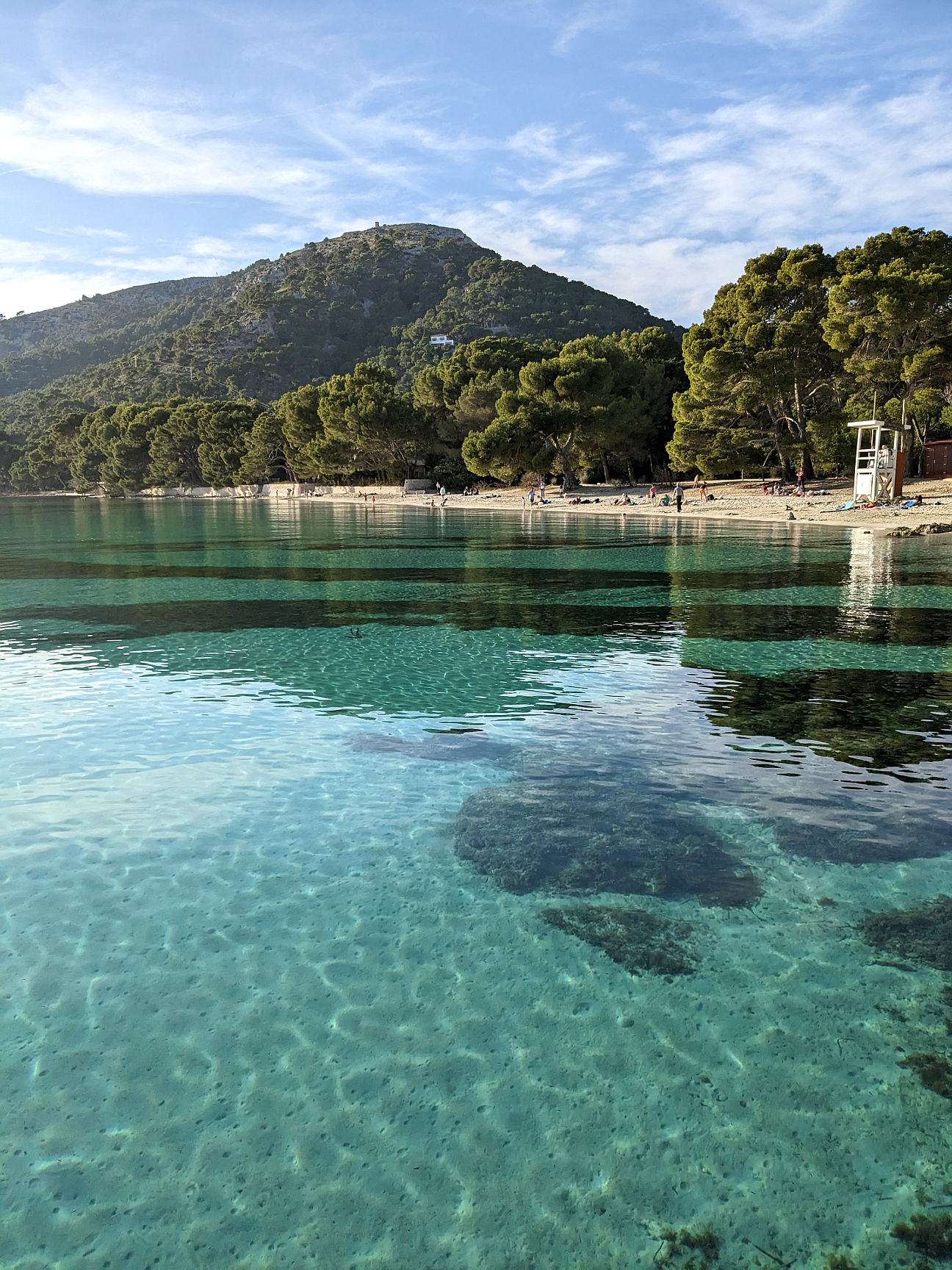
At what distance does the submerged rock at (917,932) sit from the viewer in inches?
179

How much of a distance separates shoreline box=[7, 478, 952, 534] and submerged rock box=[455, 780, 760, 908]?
26.7 metres

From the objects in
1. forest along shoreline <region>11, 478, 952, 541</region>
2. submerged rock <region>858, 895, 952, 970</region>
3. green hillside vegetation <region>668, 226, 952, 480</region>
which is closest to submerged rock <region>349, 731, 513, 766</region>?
submerged rock <region>858, 895, 952, 970</region>

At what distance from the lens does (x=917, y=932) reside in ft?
15.6

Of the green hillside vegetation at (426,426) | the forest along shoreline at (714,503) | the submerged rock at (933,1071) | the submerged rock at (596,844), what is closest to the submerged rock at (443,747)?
the submerged rock at (596,844)

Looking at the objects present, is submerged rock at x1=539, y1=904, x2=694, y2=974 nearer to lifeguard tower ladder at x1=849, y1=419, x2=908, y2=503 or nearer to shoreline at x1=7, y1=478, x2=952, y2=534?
shoreline at x1=7, y1=478, x2=952, y2=534

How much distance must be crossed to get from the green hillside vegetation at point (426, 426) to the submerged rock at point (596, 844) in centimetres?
4986

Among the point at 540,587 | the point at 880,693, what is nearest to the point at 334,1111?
the point at 880,693

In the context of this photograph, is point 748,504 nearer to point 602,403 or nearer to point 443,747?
point 602,403

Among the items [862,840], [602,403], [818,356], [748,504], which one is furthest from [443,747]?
[602,403]

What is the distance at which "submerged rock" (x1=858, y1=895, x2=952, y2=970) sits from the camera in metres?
4.54

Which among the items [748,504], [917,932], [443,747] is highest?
[748,504]

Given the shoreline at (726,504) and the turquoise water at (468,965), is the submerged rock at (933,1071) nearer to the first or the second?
the turquoise water at (468,965)

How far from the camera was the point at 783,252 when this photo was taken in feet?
151

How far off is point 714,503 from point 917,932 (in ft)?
138
